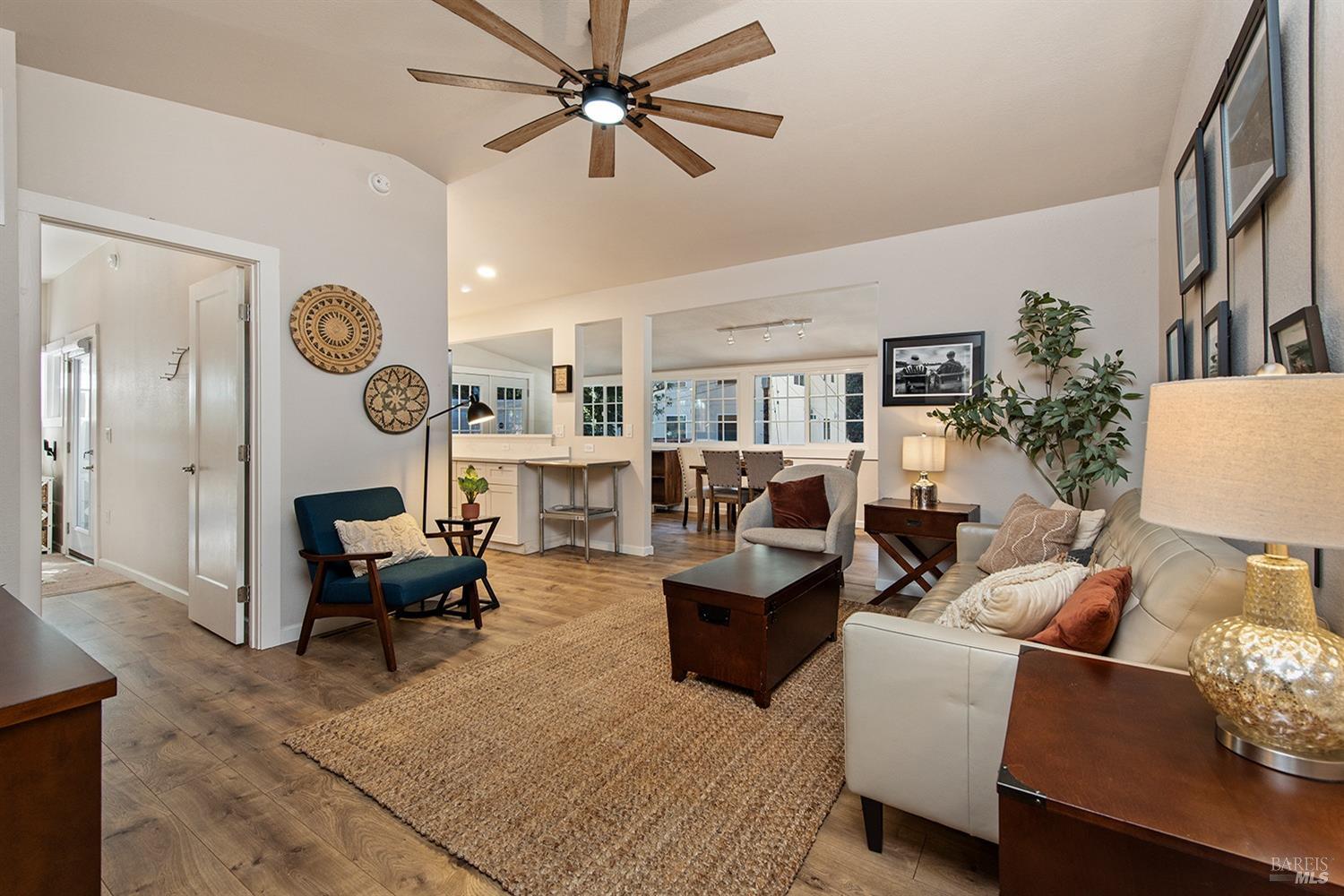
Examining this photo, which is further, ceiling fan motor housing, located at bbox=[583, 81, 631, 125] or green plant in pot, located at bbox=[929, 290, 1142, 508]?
green plant in pot, located at bbox=[929, 290, 1142, 508]

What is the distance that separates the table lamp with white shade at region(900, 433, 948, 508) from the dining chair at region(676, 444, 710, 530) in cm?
348

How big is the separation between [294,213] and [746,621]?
3134 mm

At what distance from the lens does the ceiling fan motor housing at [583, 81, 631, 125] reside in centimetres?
198

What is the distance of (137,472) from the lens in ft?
13.8

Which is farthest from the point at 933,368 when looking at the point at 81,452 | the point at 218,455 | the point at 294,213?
the point at 81,452

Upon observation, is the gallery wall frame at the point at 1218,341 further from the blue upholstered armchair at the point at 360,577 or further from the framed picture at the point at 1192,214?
the blue upholstered armchair at the point at 360,577

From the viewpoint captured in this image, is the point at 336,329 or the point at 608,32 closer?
the point at 608,32

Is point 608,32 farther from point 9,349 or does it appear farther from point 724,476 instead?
point 724,476

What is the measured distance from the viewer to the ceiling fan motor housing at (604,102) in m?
1.98

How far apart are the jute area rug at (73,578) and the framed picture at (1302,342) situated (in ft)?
20.2

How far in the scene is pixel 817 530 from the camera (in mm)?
4055

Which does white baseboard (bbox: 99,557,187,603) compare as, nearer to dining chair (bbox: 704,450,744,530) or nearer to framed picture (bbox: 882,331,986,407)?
dining chair (bbox: 704,450,744,530)

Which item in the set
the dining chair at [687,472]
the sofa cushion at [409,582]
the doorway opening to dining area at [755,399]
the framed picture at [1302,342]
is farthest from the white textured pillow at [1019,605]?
the dining chair at [687,472]

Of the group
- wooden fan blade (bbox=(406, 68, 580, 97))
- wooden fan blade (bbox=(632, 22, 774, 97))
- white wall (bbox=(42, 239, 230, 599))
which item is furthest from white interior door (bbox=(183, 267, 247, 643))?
wooden fan blade (bbox=(632, 22, 774, 97))
